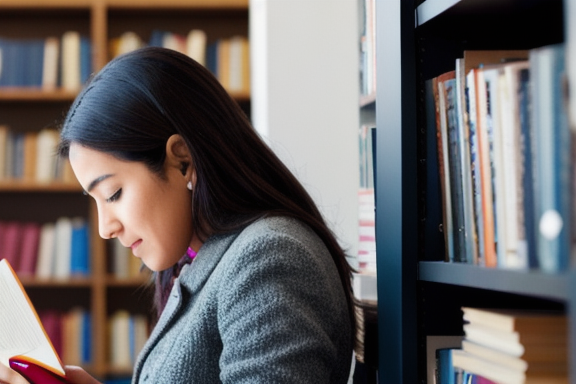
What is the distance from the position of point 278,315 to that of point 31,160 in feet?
8.55

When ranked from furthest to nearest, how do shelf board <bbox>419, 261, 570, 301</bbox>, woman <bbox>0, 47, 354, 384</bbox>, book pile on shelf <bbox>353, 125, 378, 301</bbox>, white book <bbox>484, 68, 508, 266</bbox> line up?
book pile on shelf <bbox>353, 125, 378, 301</bbox> → woman <bbox>0, 47, 354, 384</bbox> → white book <bbox>484, 68, 508, 266</bbox> → shelf board <bbox>419, 261, 570, 301</bbox>

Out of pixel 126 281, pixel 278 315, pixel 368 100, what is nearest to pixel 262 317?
pixel 278 315

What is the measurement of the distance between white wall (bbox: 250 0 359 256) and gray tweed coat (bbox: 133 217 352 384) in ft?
2.76

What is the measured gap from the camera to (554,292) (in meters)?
0.61

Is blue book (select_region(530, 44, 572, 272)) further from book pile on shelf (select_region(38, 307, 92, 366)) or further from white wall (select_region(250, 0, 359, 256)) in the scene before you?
book pile on shelf (select_region(38, 307, 92, 366))

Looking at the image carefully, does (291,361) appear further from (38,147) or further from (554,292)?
(38,147)

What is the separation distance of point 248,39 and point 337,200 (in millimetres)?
Answer: 1645

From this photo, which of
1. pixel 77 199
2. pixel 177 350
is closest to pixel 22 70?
pixel 77 199

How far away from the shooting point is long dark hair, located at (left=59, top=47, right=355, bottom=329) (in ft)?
4.04

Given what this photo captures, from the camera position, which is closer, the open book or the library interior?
the library interior

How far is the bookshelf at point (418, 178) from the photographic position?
3.21 feet

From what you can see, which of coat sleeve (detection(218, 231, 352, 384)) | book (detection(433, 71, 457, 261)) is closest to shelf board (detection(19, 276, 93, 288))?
coat sleeve (detection(218, 231, 352, 384))

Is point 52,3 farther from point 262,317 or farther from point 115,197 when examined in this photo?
point 262,317

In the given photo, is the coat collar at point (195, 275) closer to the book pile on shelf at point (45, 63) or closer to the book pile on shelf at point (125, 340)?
the book pile on shelf at point (125, 340)
